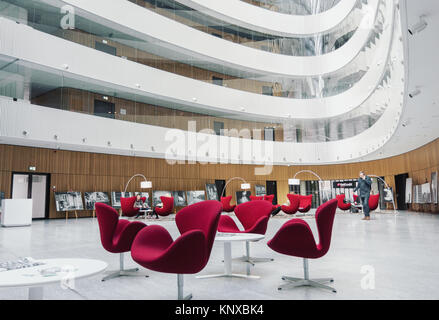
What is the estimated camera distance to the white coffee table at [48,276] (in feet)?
6.90

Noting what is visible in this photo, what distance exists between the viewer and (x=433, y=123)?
12.1 metres

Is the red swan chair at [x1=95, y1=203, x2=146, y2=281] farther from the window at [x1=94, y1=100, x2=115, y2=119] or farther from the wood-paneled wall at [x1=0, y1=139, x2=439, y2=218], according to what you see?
the wood-paneled wall at [x1=0, y1=139, x2=439, y2=218]

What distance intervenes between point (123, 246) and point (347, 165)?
71.4ft

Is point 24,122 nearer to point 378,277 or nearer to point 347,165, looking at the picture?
point 378,277

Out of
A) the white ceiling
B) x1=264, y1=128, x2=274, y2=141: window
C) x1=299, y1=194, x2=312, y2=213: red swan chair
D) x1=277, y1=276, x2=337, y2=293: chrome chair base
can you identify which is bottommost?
x1=277, y1=276, x2=337, y2=293: chrome chair base

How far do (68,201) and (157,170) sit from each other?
5.12 m

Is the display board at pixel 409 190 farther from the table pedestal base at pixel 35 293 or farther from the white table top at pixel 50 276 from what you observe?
the table pedestal base at pixel 35 293

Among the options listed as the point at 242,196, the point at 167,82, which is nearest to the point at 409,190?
the point at 242,196

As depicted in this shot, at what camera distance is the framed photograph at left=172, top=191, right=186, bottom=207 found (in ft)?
63.1

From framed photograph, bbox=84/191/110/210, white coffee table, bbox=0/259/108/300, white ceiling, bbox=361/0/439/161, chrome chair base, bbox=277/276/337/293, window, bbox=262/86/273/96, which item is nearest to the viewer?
white coffee table, bbox=0/259/108/300

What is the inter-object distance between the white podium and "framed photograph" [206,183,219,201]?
34.4 feet

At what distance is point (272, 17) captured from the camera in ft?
72.4

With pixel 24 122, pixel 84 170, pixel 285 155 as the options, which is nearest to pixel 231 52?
pixel 285 155

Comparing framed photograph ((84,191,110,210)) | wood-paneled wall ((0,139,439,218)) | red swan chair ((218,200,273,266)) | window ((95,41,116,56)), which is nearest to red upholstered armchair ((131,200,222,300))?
red swan chair ((218,200,273,266))
